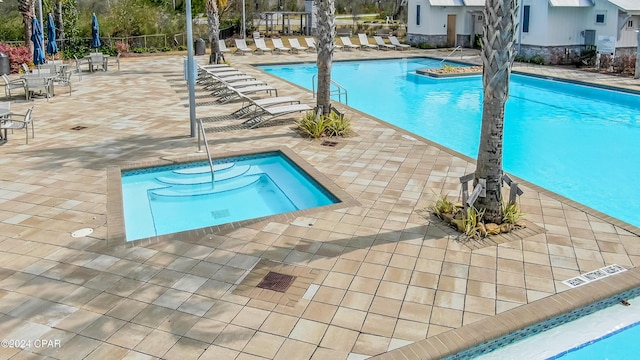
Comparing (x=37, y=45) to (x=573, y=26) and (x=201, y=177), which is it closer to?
(x=201, y=177)

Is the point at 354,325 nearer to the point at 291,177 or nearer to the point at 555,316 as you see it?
the point at 555,316

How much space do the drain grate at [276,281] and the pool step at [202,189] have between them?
3535mm

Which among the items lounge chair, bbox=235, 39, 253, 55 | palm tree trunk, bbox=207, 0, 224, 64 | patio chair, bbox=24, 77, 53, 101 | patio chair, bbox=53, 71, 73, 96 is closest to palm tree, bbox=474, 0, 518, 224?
patio chair, bbox=24, 77, 53, 101

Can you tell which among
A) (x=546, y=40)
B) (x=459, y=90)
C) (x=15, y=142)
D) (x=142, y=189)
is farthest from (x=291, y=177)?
(x=546, y=40)

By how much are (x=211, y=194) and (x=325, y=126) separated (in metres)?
3.36

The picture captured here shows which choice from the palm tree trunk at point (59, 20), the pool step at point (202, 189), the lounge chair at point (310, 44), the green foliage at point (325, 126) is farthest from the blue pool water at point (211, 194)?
the lounge chair at point (310, 44)

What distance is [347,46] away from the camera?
103 ft

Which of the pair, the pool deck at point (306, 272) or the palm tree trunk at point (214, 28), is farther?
the palm tree trunk at point (214, 28)

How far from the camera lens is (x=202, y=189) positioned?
8.95 m

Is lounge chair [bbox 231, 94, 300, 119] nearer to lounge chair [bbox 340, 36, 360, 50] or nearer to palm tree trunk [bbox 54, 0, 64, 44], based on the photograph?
palm tree trunk [bbox 54, 0, 64, 44]

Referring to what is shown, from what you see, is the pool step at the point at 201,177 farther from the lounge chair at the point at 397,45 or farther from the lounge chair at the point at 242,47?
the lounge chair at the point at 397,45

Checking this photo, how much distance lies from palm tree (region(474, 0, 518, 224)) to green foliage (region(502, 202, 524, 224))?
0.08 meters

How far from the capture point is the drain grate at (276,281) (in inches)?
213

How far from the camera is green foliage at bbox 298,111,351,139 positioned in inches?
443
